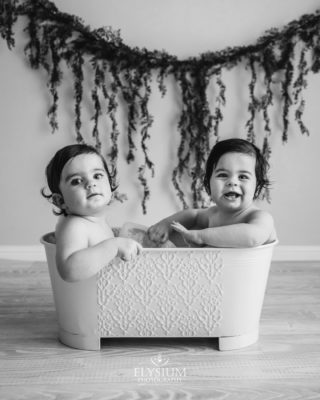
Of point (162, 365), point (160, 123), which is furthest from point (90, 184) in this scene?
point (160, 123)

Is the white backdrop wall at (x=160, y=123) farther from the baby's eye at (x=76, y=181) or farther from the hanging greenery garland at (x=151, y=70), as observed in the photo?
the baby's eye at (x=76, y=181)

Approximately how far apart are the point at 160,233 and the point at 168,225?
0.04m

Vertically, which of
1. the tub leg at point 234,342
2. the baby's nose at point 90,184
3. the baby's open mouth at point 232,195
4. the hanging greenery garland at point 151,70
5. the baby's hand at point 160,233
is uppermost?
the hanging greenery garland at point 151,70

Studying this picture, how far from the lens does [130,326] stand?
135 cm

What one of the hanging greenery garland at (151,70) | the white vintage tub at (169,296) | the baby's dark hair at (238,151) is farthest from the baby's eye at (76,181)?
the hanging greenery garland at (151,70)

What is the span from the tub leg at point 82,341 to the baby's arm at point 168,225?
354 mm

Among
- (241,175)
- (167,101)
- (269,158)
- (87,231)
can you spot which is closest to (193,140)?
(167,101)

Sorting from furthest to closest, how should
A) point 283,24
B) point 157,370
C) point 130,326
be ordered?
1. point 283,24
2. point 130,326
3. point 157,370

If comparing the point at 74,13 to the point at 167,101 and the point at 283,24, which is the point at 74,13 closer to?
the point at 167,101

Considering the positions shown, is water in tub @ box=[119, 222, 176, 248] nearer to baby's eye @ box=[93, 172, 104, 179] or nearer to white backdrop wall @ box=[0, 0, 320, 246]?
baby's eye @ box=[93, 172, 104, 179]

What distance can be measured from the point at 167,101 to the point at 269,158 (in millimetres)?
544

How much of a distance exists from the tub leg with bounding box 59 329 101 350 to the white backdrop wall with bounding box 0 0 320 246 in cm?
113

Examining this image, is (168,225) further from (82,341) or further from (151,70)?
→ (151,70)

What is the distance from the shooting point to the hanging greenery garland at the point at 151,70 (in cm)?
233
